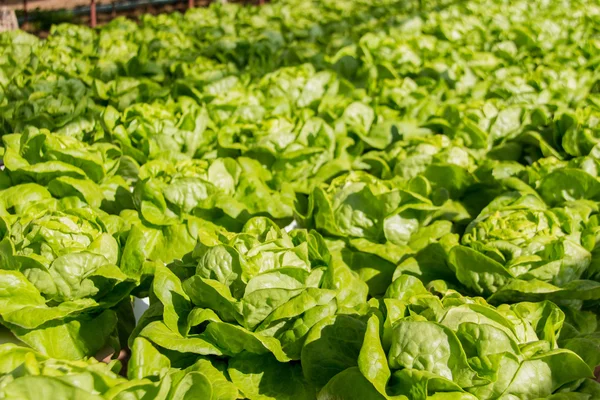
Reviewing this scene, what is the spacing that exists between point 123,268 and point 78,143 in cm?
118

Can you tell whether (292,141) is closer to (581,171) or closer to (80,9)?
(581,171)

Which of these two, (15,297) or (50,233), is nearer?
(15,297)

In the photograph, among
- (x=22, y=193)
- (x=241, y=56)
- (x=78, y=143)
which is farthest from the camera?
(x=241, y=56)

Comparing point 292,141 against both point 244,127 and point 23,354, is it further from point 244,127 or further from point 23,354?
point 23,354

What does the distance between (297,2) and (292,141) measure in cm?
671

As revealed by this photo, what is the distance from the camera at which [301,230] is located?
2.65 m

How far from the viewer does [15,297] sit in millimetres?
2508

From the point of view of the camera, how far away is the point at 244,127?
13.6ft

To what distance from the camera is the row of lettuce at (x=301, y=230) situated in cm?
212

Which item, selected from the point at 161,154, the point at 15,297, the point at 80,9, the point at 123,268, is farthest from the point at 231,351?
the point at 80,9

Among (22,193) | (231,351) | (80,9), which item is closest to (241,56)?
(22,193)

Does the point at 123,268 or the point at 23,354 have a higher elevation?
the point at 23,354

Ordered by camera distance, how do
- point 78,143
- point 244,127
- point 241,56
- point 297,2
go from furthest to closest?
point 297,2 → point 241,56 → point 244,127 → point 78,143

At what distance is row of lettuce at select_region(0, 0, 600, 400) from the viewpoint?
212 centimetres
